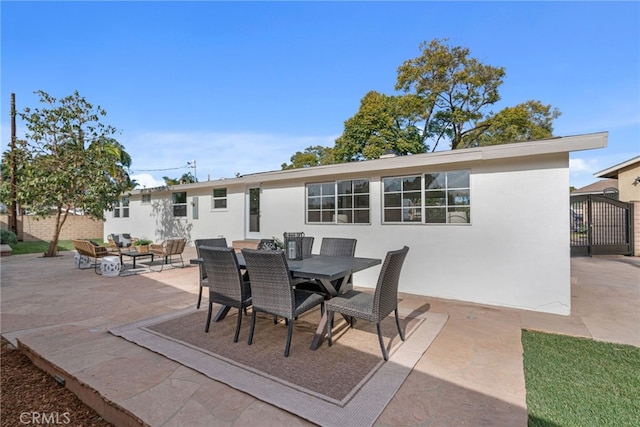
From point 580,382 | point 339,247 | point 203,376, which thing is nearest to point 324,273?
point 203,376

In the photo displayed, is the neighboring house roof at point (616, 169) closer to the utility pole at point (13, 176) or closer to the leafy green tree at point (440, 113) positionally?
the leafy green tree at point (440, 113)

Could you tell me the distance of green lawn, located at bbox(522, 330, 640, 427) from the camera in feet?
7.23

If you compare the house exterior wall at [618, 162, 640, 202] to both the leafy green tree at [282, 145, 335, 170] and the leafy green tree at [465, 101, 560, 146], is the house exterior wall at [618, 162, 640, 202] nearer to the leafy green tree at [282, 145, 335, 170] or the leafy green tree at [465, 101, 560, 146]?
the leafy green tree at [465, 101, 560, 146]

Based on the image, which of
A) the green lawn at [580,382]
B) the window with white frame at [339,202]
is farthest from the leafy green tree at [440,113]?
the green lawn at [580,382]

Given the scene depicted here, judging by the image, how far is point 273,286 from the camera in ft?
10.5

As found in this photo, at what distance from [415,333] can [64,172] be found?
37.7 feet

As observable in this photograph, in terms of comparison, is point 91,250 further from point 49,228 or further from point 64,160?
point 49,228

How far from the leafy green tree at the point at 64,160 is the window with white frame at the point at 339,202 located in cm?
755

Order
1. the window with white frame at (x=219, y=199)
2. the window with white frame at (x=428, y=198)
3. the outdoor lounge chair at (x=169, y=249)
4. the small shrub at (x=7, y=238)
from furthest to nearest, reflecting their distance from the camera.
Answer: the small shrub at (x=7, y=238), the window with white frame at (x=219, y=199), the outdoor lounge chair at (x=169, y=249), the window with white frame at (x=428, y=198)

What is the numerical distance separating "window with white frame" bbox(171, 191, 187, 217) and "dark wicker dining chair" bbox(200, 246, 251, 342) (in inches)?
414

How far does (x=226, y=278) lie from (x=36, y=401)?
1824mm

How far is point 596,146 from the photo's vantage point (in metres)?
4.23

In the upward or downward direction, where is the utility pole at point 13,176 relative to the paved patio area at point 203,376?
upward

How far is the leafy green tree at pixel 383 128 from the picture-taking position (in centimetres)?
1958
